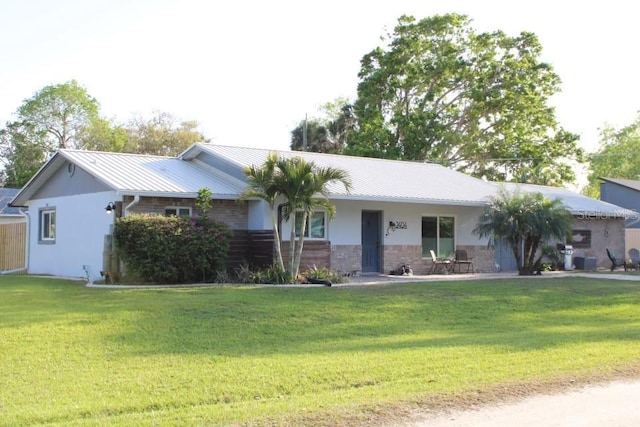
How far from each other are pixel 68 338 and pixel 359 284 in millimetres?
9528

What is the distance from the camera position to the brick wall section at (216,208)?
18.7m

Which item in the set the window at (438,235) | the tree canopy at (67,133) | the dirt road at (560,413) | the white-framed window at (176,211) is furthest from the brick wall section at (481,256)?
the tree canopy at (67,133)

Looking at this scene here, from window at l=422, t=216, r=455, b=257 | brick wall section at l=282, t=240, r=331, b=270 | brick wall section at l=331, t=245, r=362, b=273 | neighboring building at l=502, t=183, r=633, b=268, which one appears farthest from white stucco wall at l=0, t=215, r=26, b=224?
neighboring building at l=502, t=183, r=633, b=268

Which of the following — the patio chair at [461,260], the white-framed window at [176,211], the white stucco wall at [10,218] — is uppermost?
the white stucco wall at [10,218]

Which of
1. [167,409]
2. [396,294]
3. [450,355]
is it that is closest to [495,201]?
[396,294]

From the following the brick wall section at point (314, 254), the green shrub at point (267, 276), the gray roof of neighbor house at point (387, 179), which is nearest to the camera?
the green shrub at point (267, 276)

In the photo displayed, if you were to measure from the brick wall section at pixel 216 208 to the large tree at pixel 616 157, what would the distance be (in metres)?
52.0

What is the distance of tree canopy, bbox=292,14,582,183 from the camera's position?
3859 cm

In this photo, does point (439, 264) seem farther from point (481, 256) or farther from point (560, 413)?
point (560, 413)

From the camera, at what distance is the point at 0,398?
654cm

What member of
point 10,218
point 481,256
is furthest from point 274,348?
point 10,218

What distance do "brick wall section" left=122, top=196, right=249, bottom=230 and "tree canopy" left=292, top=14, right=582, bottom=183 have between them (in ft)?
61.4

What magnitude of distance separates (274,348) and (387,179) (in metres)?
15.4

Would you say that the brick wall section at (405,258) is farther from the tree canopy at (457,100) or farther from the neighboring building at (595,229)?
the tree canopy at (457,100)
